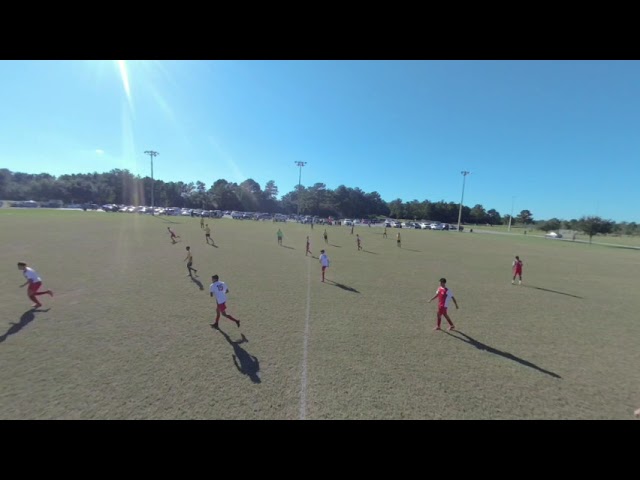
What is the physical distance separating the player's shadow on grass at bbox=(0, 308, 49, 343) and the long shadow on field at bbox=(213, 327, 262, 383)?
5361 millimetres

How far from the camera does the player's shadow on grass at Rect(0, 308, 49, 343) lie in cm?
664

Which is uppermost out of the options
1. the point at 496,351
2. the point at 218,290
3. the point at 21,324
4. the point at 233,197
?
the point at 233,197

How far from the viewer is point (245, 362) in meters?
5.84

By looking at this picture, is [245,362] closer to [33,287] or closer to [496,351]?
[496,351]

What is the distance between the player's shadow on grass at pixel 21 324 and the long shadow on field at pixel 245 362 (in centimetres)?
536

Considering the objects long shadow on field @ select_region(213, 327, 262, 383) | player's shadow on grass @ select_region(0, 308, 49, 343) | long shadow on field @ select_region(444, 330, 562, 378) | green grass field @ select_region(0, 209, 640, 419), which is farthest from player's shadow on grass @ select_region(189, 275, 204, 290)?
long shadow on field @ select_region(444, 330, 562, 378)

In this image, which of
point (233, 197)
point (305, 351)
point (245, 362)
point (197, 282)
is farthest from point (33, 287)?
point (233, 197)

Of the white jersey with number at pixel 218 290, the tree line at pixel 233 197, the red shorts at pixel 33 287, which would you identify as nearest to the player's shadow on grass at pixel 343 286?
the white jersey with number at pixel 218 290

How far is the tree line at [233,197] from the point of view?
293 feet

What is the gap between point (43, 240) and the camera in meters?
20.4

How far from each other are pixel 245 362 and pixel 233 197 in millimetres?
100649

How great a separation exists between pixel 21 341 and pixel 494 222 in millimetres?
146479

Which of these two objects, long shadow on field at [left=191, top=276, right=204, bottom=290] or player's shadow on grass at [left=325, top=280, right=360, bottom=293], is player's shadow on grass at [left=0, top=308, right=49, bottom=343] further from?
player's shadow on grass at [left=325, top=280, right=360, bottom=293]
